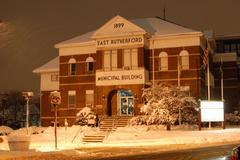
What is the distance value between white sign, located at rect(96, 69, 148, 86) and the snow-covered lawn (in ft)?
21.2

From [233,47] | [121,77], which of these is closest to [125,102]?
[121,77]

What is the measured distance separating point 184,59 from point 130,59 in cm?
550

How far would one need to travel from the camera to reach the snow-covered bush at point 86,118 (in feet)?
152

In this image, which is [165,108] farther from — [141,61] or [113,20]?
[113,20]

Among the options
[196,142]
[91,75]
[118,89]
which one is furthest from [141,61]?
[196,142]

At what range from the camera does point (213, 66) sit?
58.3 metres

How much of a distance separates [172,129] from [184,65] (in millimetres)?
10078

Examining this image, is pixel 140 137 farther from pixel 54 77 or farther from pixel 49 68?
pixel 49 68

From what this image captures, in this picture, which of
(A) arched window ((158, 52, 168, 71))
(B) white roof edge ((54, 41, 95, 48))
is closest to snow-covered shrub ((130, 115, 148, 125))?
(A) arched window ((158, 52, 168, 71))

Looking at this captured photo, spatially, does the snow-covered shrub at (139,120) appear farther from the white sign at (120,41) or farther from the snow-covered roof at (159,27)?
the snow-covered roof at (159,27)

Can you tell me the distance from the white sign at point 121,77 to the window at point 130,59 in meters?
0.62

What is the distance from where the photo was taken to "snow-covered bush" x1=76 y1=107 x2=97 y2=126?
4638 cm

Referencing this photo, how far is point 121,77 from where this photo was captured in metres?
47.4

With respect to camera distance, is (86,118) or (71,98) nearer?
(86,118)
